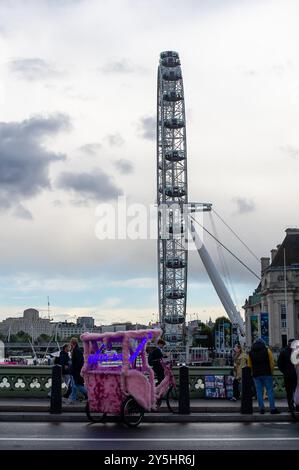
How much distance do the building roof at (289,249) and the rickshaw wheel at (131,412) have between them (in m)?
137

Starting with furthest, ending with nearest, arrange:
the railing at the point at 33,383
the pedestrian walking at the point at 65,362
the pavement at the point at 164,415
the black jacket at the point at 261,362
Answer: the railing at the point at 33,383, the pedestrian walking at the point at 65,362, the black jacket at the point at 261,362, the pavement at the point at 164,415

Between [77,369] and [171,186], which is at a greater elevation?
[171,186]

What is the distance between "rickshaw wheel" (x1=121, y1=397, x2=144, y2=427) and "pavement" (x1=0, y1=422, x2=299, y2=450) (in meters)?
0.19

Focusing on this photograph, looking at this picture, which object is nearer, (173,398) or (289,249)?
(173,398)

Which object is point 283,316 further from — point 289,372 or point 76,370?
point 289,372

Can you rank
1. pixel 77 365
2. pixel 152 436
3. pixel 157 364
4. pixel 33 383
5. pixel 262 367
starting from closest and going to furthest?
pixel 152 436, pixel 262 367, pixel 157 364, pixel 77 365, pixel 33 383

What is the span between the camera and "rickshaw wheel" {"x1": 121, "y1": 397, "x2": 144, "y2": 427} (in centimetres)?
1737

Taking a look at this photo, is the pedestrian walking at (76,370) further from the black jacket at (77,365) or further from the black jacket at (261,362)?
the black jacket at (261,362)

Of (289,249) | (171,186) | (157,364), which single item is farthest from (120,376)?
(289,249)

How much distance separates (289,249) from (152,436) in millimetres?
142071

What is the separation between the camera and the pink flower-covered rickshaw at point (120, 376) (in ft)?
57.7

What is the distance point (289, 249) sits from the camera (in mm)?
154750

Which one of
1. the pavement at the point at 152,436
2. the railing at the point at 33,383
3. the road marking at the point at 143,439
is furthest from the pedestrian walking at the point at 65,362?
the road marking at the point at 143,439
